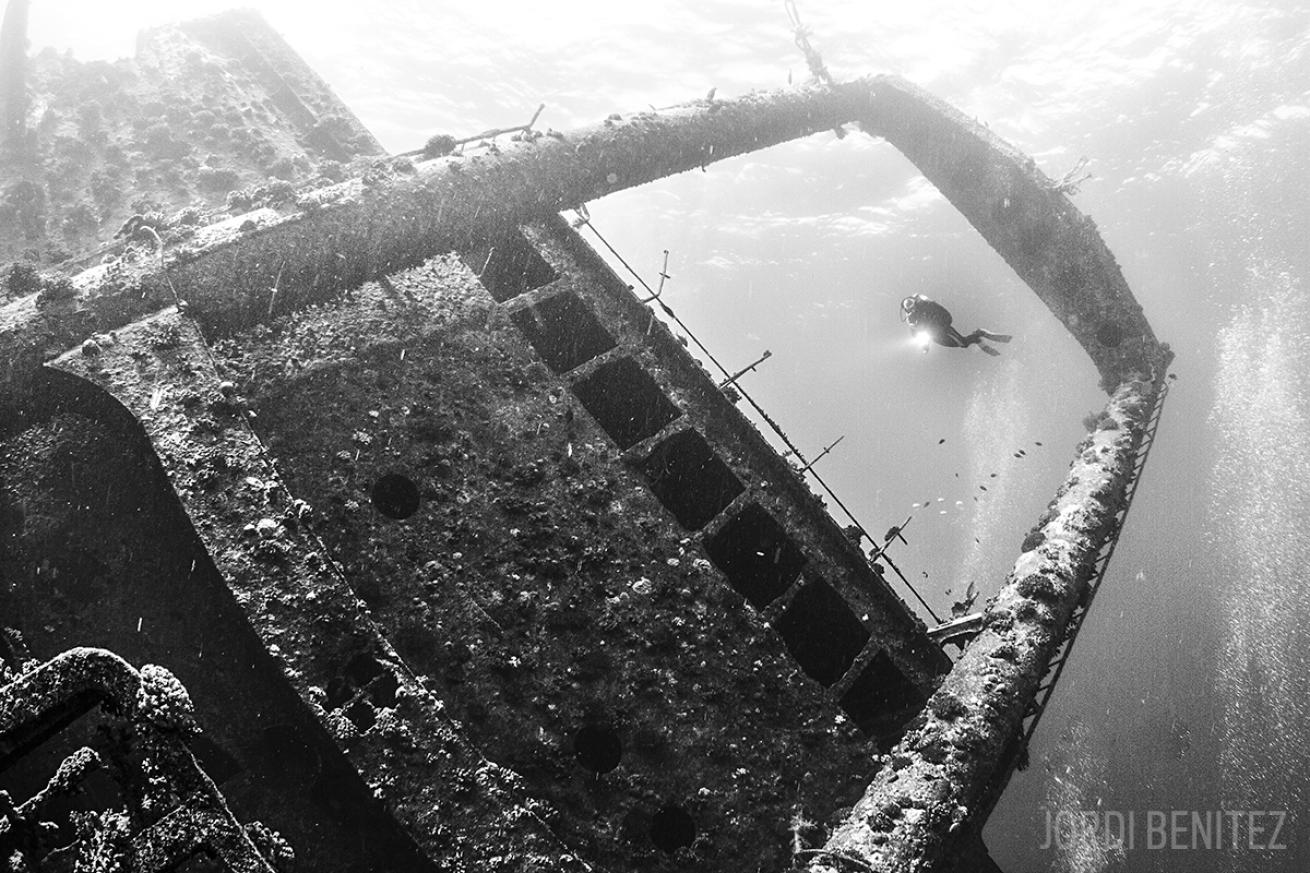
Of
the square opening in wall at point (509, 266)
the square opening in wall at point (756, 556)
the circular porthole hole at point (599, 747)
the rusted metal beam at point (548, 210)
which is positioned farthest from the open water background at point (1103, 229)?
the circular porthole hole at point (599, 747)

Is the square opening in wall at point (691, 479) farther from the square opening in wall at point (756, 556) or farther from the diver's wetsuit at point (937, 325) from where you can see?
the diver's wetsuit at point (937, 325)

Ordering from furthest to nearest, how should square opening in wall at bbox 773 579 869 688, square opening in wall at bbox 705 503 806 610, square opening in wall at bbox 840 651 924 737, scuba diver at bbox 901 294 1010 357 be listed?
1. scuba diver at bbox 901 294 1010 357
2. square opening in wall at bbox 773 579 869 688
3. square opening in wall at bbox 705 503 806 610
4. square opening in wall at bbox 840 651 924 737

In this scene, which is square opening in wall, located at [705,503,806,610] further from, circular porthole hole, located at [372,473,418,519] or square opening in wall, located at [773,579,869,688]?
circular porthole hole, located at [372,473,418,519]

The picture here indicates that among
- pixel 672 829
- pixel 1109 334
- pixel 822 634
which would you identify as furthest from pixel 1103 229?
pixel 672 829

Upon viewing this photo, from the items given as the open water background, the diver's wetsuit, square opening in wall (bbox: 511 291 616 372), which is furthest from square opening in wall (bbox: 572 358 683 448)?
the open water background

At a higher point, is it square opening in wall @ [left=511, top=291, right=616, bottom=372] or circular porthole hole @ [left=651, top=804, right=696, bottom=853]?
square opening in wall @ [left=511, top=291, right=616, bottom=372]

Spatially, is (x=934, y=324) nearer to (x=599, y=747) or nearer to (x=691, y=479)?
(x=691, y=479)
